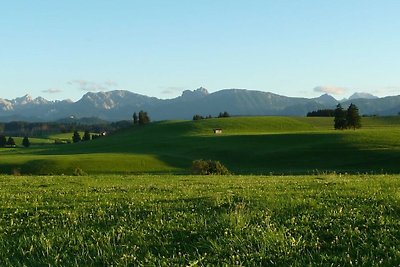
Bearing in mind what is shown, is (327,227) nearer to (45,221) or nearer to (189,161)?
(45,221)

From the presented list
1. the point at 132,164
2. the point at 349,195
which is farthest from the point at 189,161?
the point at 349,195

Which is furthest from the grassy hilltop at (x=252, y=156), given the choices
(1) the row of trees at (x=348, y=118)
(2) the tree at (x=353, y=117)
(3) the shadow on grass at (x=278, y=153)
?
(1) the row of trees at (x=348, y=118)

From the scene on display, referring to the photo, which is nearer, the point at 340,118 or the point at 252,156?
the point at 252,156

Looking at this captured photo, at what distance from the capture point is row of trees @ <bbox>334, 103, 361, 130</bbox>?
15150cm

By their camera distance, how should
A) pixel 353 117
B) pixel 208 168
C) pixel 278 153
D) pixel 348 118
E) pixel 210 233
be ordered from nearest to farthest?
1. pixel 210 233
2. pixel 208 168
3. pixel 278 153
4. pixel 353 117
5. pixel 348 118

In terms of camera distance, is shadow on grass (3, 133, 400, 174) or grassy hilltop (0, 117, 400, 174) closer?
shadow on grass (3, 133, 400, 174)

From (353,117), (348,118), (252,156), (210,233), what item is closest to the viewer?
(210,233)

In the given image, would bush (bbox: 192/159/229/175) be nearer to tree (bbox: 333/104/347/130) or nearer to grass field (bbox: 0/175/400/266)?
grass field (bbox: 0/175/400/266)

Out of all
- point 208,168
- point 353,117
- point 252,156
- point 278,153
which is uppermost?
point 353,117

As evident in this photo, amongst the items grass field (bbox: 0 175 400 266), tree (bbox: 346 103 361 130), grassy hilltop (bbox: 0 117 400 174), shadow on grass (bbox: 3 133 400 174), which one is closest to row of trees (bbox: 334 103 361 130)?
tree (bbox: 346 103 361 130)

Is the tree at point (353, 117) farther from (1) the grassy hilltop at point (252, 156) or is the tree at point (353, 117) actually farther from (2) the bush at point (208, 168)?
(2) the bush at point (208, 168)

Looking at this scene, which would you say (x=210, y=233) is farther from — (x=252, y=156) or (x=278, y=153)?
(x=252, y=156)

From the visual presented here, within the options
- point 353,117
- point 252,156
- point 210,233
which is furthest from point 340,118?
point 210,233

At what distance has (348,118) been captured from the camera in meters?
152
